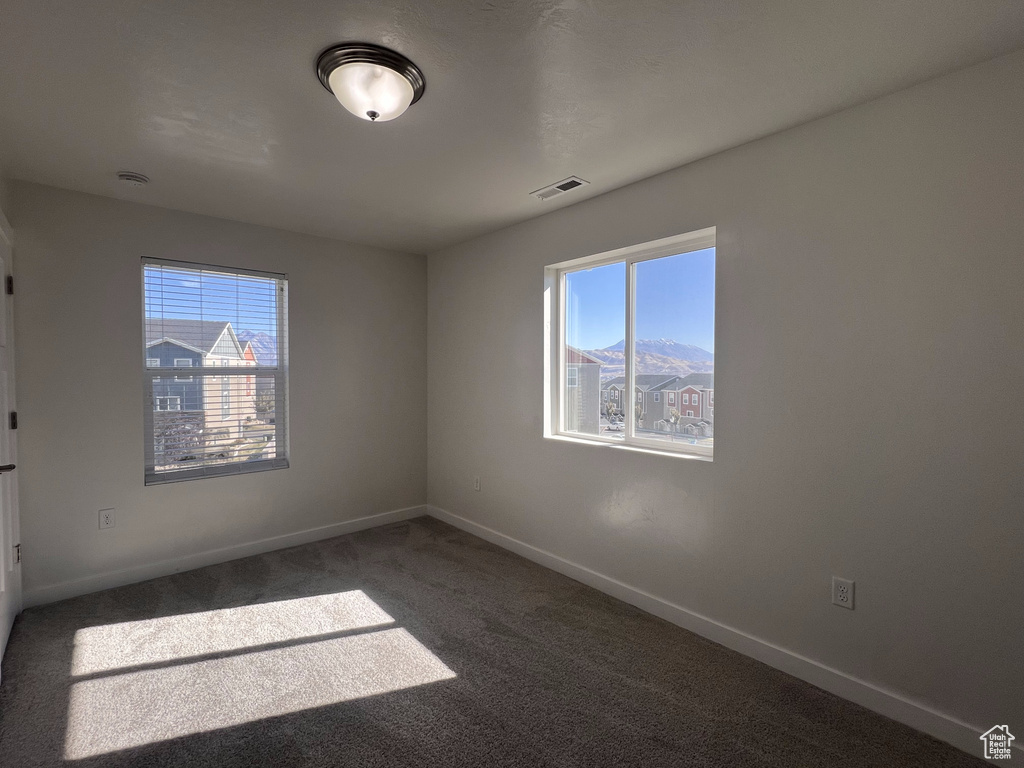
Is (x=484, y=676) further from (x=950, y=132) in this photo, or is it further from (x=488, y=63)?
(x=950, y=132)

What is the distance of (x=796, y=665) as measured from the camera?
2311 millimetres

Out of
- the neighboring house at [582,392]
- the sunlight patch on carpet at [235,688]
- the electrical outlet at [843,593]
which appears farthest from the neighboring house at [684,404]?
the sunlight patch on carpet at [235,688]

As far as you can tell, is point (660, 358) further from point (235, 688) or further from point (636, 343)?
point (235, 688)

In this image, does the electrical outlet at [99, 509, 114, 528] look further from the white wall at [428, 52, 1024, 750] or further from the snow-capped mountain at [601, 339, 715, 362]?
the snow-capped mountain at [601, 339, 715, 362]

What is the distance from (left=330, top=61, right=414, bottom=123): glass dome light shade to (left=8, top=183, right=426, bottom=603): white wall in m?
2.30

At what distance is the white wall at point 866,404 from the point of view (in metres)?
1.80

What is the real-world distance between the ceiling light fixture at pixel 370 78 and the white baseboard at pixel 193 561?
3.21 metres

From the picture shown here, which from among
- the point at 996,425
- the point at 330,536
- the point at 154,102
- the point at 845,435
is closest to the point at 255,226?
the point at 154,102

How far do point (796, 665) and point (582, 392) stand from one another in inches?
75.2

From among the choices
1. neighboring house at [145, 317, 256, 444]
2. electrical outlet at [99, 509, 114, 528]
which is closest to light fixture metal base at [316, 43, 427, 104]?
neighboring house at [145, 317, 256, 444]

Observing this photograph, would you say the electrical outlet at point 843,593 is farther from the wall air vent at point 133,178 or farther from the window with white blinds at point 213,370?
the wall air vent at point 133,178

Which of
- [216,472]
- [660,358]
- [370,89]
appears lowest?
[216,472]

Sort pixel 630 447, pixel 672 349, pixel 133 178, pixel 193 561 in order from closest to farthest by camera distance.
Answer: pixel 133 178 < pixel 672 349 < pixel 630 447 < pixel 193 561

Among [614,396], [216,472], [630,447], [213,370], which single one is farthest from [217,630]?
[614,396]
